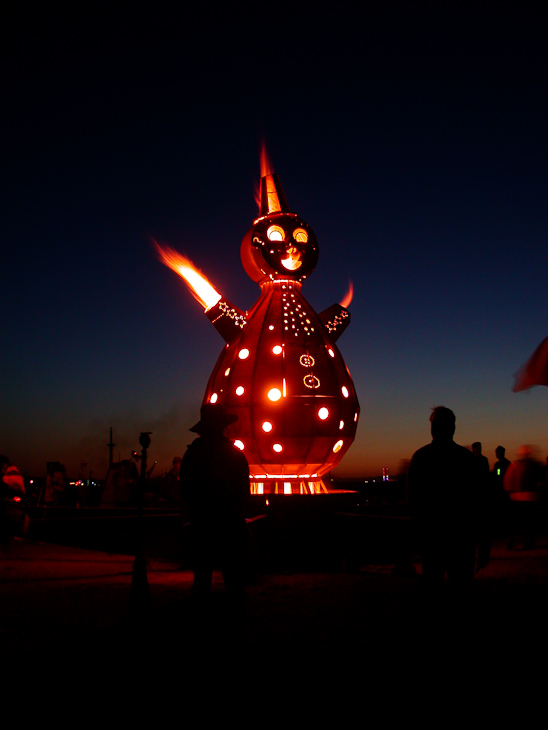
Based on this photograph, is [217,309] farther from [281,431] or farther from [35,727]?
[35,727]

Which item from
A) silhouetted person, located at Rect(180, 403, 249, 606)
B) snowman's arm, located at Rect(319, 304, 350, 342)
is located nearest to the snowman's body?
snowman's arm, located at Rect(319, 304, 350, 342)

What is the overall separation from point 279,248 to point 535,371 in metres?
4.90

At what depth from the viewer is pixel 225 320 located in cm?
981

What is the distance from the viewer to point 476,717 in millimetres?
2910

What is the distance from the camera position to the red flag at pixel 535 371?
6109 mm

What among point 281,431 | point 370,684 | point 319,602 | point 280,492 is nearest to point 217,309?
point 281,431

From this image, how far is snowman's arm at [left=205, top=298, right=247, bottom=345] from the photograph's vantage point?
9.80 m

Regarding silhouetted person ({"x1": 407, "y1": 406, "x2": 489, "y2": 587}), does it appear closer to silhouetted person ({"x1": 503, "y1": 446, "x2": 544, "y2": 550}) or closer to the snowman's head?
silhouetted person ({"x1": 503, "y1": 446, "x2": 544, "y2": 550})

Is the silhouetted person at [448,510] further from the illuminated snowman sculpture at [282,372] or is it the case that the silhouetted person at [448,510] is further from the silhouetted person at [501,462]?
the silhouetted person at [501,462]

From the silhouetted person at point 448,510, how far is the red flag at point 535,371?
2717mm

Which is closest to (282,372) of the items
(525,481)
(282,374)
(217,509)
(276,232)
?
(282,374)

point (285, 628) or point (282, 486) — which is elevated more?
point (282, 486)

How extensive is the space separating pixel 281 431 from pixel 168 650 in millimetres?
4749

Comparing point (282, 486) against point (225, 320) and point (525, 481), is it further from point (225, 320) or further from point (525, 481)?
point (525, 481)
